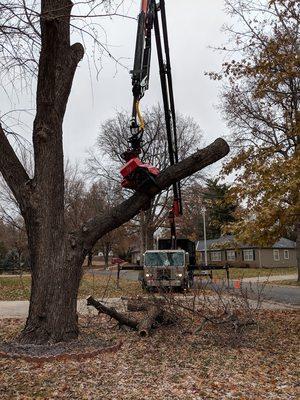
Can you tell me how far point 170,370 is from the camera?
6742mm

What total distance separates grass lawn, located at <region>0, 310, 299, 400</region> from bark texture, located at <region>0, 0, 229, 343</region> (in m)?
0.99

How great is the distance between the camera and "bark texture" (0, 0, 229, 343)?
8.07m

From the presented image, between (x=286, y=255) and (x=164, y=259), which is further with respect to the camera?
(x=286, y=255)

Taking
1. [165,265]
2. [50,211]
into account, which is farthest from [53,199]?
[165,265]

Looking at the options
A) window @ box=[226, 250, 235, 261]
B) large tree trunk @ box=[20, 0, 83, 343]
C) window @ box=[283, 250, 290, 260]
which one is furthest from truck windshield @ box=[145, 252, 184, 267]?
window @ box=[226, 250, 235, 261]

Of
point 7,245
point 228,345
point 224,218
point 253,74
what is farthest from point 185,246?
point 7,245

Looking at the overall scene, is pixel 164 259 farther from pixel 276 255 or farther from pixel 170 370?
pixel 276 255

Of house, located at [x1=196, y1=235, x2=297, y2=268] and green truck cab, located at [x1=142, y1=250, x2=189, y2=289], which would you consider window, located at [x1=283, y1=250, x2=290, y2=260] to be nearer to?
house, located at [x1=196, y1=235, x2=297, y2=268]

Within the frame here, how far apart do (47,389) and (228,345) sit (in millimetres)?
3639

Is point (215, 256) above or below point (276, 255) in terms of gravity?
above

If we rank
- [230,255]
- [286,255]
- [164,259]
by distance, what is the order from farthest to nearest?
[230,255]
[286,255]
[164,259]

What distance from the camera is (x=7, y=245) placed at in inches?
2749

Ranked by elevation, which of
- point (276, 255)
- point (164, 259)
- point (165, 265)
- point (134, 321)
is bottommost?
point (134, 321)

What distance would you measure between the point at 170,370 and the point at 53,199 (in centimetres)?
341
